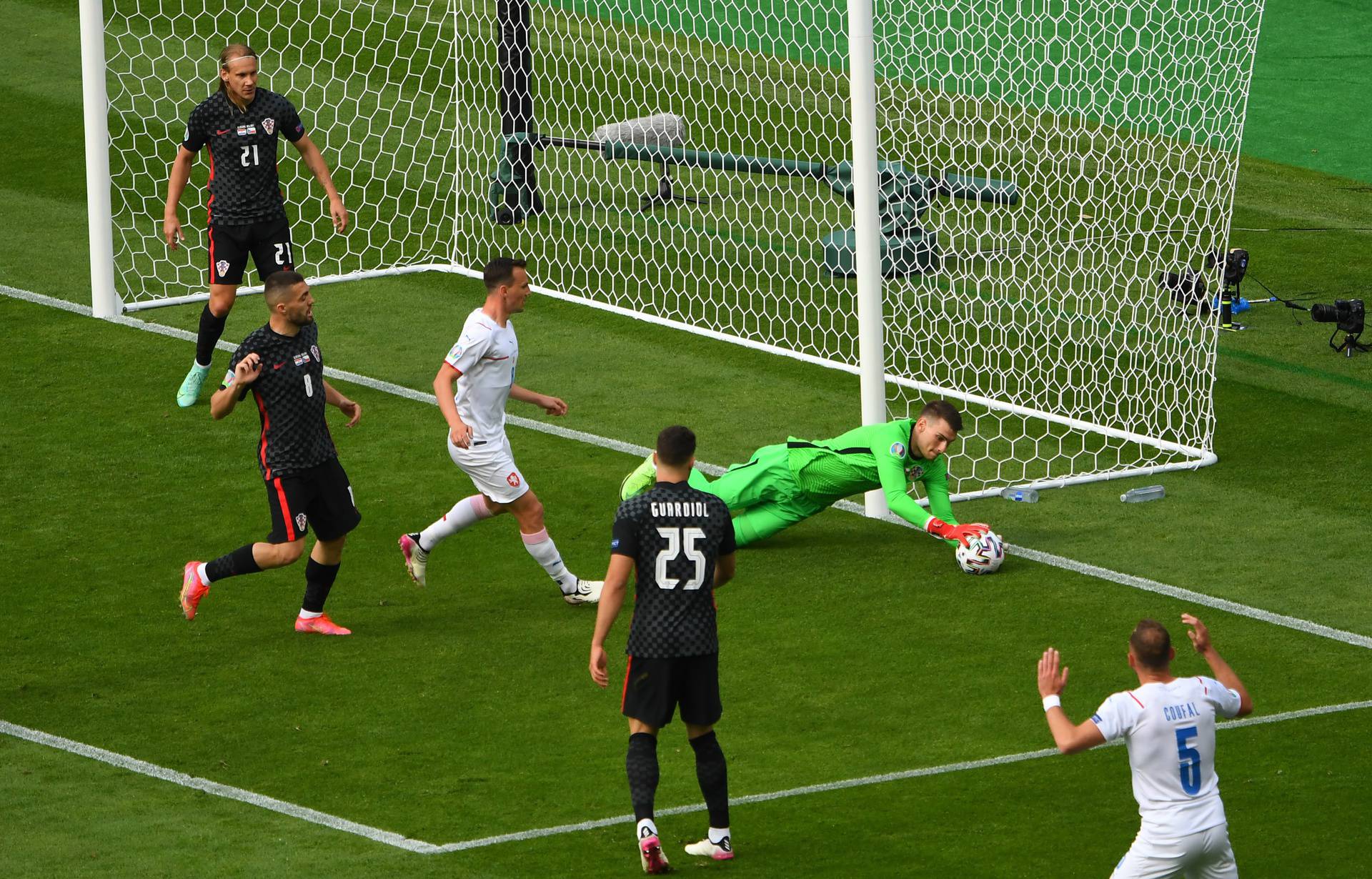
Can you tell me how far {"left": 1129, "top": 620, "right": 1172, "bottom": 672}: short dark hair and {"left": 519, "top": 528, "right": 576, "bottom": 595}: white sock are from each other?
13.2ft

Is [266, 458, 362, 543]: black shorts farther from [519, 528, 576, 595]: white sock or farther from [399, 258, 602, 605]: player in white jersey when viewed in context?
[519, 528, 576, 595]: white sock

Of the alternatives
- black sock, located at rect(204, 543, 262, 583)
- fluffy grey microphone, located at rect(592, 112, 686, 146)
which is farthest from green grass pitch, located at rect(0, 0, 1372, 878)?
fluffy grey microphone, located at rect(592, 112, 686, 146)

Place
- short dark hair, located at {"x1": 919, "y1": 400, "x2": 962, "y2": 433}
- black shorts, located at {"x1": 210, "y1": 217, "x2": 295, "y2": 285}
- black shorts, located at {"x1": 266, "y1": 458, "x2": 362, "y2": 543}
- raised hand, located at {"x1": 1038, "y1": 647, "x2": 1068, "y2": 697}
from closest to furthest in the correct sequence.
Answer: raised hand, located at {"x1": 1038, "y1": 647, "x2": 1068, "y2": 697} → black shorts, located at {"x1": 266, "y1": 458, "x2": 362, "y2": 543} → short dark hair, located at {"x1": 919, "y1": 400, "x2": 962, "y2": 433} → black shorts, located at {"x1": 210, "y1": 217, "x2": 295, "y2": 285}

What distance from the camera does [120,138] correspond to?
713 inches

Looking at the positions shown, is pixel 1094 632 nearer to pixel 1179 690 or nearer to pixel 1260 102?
pixel 1179 690

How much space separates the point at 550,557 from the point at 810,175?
6.30 meters

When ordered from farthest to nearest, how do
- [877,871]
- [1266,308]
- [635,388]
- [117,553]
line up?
1. [1266,308]
2. [635,388]
3. [117,553]
4. [877,871]

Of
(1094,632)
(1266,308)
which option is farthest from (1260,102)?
(1094,632)

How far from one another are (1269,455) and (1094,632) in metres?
3.35

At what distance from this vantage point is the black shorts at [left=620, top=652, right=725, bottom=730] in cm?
696

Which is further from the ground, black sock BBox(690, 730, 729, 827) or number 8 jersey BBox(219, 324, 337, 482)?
number 8 jersey BBox(219, 324, 337, 482)

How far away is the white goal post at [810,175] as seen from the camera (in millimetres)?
12352

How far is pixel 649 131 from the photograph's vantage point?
51.2ft

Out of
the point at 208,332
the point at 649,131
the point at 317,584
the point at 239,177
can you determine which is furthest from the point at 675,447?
the point at 649,131
